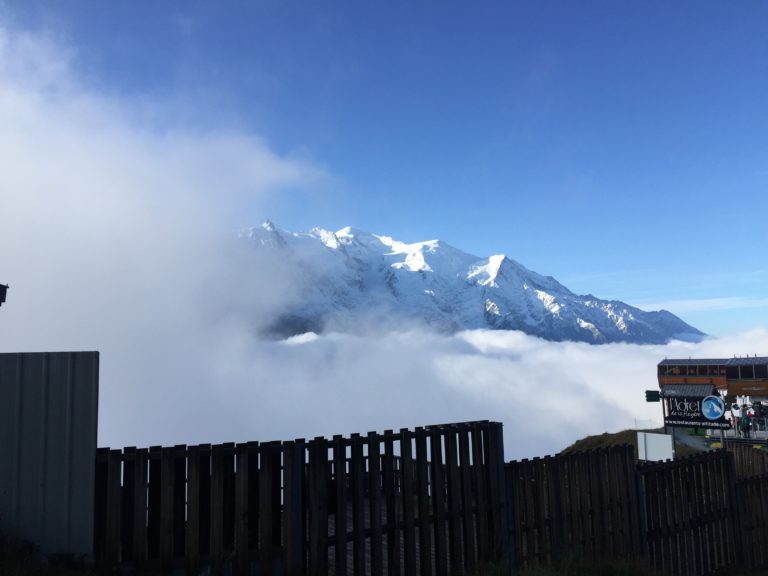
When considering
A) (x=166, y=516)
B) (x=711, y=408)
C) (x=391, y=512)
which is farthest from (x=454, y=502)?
(x=711, y=408)

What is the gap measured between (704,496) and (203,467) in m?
11.5

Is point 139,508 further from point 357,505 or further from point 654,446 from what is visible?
point 654,446

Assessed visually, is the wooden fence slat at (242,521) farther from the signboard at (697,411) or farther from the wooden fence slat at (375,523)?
the signboard at (697,411)

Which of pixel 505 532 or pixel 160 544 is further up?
pixel 160 544

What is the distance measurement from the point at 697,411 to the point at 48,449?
139ft

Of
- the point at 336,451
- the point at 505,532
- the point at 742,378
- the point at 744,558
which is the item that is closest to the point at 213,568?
the point at 336,451

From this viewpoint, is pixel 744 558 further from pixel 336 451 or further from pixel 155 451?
pixel 155 451

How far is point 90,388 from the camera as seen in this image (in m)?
6.57

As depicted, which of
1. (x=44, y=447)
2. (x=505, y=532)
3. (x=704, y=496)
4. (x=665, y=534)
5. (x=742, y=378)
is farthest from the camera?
(x=742, y=378)

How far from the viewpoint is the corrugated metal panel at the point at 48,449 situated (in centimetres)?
631

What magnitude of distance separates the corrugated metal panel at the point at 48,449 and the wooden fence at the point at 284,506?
208mm

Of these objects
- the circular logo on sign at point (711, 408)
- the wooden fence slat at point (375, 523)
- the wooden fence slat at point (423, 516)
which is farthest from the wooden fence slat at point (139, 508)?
the circular logo on sign at point (711, 408)

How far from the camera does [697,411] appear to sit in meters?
39.4

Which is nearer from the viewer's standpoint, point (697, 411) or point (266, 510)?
point (266, 510)
